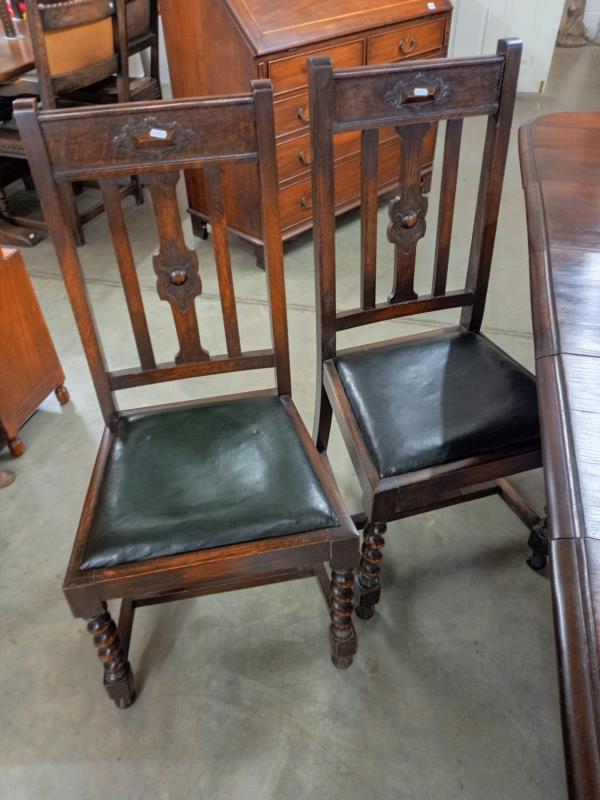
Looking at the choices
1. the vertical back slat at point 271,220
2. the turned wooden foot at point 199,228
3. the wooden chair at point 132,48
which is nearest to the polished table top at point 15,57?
the wooden chair at point 132,48

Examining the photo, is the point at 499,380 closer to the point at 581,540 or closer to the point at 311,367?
the point at 581,540

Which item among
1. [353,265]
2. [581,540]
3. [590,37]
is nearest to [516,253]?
[353,265]

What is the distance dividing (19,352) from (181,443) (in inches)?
35.3

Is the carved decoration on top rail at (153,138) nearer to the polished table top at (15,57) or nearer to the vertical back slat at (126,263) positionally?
the vertical back slat at (126,263)

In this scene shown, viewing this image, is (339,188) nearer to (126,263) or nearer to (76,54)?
(76,54)

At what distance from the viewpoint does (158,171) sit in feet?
3.53

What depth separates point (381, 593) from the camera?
147 centimetres

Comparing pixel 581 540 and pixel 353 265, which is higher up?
pixel 581 540

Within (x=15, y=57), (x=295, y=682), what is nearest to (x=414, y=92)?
(x=295, y=682)

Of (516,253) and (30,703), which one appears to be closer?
(30,703)

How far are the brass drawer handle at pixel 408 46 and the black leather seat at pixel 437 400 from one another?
1.78 metres

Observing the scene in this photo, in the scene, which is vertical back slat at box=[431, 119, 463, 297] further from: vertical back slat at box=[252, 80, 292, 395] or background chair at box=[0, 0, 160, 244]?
background chair at box=[0, 0, 160, 244]

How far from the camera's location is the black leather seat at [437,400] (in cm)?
114

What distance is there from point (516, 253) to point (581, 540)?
8.00ft
